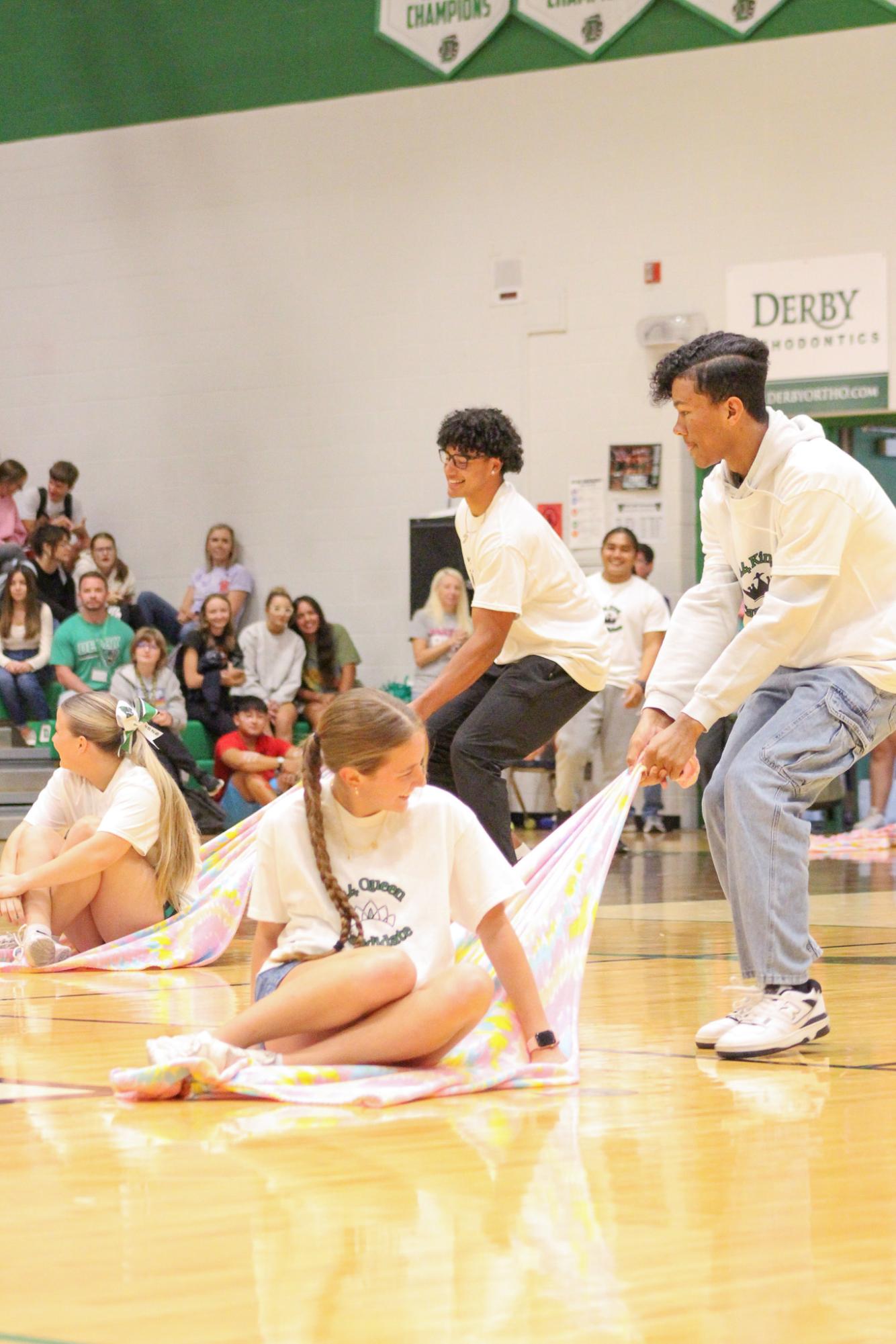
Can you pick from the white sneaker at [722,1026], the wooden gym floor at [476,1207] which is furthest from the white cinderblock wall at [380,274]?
the wooden gym floor at [476,1207]

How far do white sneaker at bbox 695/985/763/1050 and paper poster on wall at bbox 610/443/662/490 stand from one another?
791 centimetres

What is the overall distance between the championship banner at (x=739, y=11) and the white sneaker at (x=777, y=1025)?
8.62 metres

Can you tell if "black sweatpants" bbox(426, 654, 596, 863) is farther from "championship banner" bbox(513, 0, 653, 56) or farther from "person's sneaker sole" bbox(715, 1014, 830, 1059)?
"championship banner" bbox(513, 0, 653, 56)

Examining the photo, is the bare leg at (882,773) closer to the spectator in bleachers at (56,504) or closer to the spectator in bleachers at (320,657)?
the spectator in bleachers at (320,657)

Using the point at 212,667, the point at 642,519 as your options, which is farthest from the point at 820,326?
the point at 212,667

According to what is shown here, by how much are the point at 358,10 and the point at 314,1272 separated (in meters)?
11.2

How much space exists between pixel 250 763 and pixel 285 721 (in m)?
0.84

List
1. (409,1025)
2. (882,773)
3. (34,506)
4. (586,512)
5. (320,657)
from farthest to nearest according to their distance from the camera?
1. (34,506)
2. (320,657)
3. (586,512)
4. (882,773)
5. (409,1025)

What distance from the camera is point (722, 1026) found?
10.8 ft

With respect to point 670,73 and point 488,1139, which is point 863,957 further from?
point 670,73

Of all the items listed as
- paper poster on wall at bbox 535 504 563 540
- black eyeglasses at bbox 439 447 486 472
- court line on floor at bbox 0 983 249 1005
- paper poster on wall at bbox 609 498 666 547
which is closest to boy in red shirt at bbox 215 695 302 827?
paper poster on wall at bbox 535 504 563 540

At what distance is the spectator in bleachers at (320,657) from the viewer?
1126 centimetres

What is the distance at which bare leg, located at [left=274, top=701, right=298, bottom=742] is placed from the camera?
10898 millimetres

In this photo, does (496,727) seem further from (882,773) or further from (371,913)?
(882,773)
